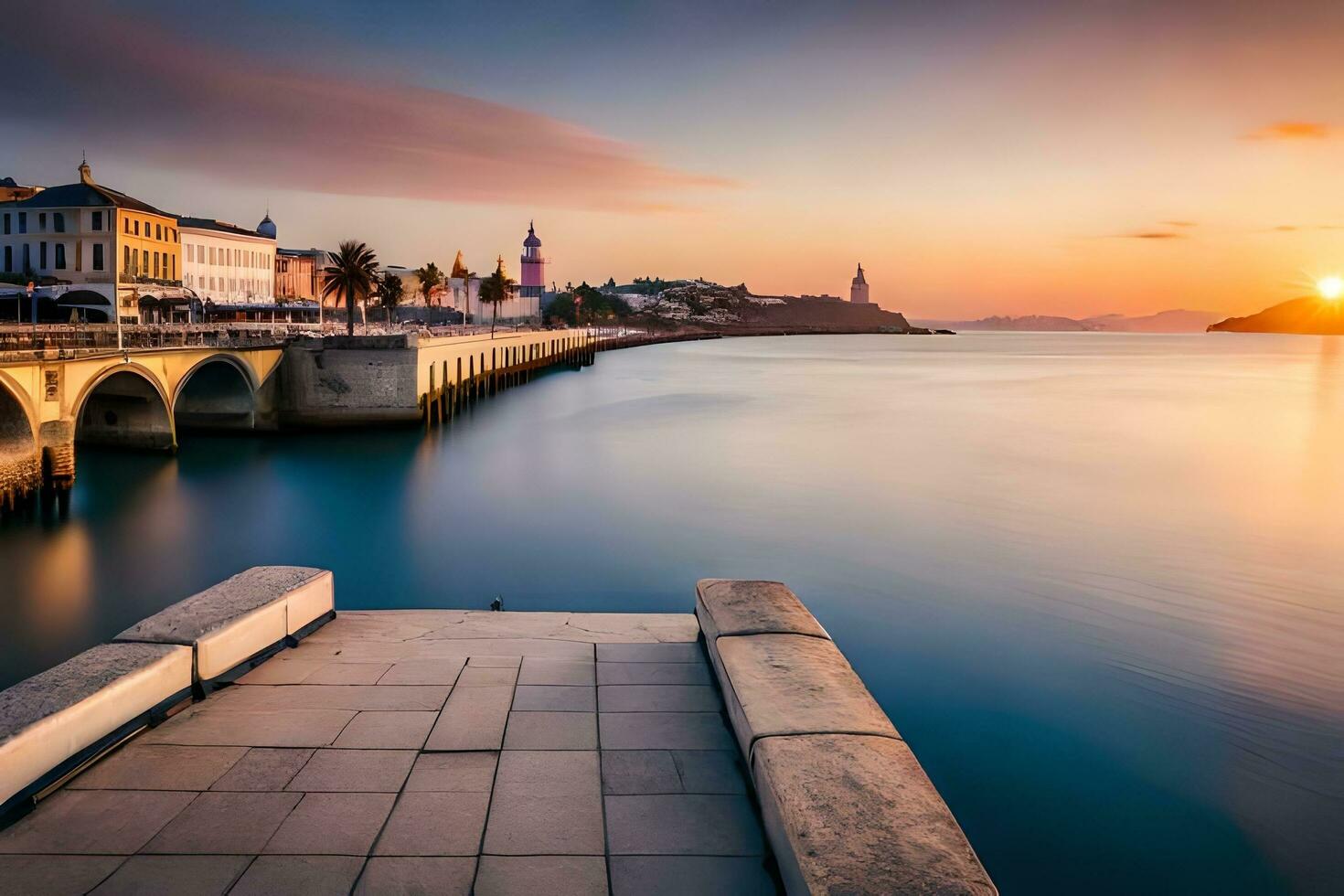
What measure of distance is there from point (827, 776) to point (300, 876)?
2.43m

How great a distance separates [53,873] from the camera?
4000 mm

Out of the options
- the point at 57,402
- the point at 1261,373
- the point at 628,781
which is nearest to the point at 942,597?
the point at 628,781

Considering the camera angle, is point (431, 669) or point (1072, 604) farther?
point (1072, 604)

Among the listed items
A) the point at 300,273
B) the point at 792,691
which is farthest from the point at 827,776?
the point at 300,273

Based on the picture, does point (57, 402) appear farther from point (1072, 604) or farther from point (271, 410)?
point (1072, 604)

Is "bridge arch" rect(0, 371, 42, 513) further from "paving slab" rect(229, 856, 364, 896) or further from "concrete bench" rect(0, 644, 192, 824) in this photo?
"paving slab" rect(229, 856, 364, 896)

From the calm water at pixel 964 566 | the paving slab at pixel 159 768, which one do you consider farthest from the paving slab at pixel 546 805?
the calm water at pixel 964 566

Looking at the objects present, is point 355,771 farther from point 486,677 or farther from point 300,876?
point 486,677

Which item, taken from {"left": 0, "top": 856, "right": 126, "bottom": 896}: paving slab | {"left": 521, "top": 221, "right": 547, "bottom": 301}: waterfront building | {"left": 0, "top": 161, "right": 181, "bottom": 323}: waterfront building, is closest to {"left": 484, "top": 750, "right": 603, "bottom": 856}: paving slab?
{"left": 0, "top": 856, "right": 126, "bottom": 896}: paving slab

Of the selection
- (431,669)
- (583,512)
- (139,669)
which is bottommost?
(583,512)

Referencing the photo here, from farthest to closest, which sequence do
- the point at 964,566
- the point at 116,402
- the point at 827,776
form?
the point at 116,402 → the point at 964,566 → the point at 827,776

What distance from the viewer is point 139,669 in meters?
5.37

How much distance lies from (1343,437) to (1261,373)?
212ft

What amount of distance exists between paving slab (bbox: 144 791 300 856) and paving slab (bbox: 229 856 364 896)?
183 mm
